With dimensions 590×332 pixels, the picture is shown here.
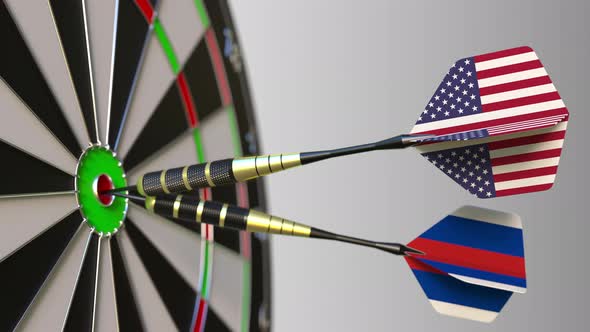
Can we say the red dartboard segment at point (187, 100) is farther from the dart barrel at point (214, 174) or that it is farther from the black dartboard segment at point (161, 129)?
the dart barrel at point (214, 174)

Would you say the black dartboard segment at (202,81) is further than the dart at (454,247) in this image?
Yes

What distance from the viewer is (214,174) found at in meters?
0.96

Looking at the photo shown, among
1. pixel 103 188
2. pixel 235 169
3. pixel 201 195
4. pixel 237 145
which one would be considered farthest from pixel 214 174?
pixel 237 145

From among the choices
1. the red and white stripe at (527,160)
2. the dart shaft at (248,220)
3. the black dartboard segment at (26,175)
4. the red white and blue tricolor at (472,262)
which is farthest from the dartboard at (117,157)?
the red and white stripe at (527,160)

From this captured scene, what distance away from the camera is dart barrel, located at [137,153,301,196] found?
94 centimetres

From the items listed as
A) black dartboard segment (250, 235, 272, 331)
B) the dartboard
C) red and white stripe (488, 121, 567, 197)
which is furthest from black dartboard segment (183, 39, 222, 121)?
red and white stripe (488, 121, 567, 197)

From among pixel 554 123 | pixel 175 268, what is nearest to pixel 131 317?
pixel 175 268

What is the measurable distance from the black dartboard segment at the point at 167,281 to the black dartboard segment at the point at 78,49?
157 millimetres

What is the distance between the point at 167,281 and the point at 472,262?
0.42 metres

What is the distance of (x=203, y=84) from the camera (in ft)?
4.08

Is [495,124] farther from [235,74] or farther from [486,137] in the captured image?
[235,74]

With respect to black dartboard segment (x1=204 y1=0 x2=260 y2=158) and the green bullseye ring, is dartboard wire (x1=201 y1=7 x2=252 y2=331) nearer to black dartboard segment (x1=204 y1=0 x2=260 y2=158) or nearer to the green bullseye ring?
black dartboard segment (x1=204 y1=0 x2=260 y2=158)

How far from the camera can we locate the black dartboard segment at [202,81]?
1.22m

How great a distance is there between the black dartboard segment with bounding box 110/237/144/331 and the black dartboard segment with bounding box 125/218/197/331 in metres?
0.04
